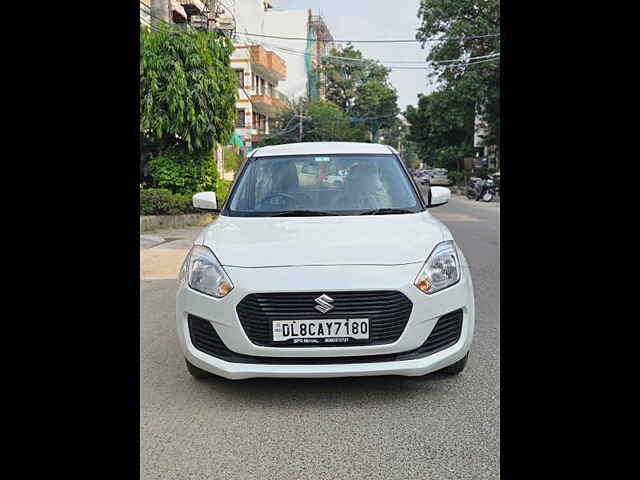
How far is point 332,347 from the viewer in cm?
323

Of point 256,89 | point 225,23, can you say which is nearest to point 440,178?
point 256,89

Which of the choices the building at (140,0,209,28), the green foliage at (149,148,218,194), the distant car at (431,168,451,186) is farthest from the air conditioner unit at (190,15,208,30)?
the distant car at (431,168,451,186)

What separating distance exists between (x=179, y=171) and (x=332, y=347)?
13.7m

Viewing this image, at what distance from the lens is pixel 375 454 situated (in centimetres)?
284

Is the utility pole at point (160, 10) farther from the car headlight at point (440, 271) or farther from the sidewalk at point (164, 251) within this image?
the car headlight at point (440, 271)

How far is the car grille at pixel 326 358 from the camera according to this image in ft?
10.7

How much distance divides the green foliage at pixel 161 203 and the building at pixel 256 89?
21.6 m

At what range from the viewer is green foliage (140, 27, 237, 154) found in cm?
1477

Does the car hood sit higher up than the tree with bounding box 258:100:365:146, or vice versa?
the tree with bounding box 258:100:365:146

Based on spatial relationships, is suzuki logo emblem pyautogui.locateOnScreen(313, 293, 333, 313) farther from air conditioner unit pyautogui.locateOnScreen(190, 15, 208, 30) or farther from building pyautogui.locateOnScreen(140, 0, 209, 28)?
air conditioner unit pyautogui.locateOnScreen(190, 15, 208, 30)

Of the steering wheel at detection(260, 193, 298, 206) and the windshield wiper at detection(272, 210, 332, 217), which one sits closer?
the windshield wiper at detection(272, 210, 332, 217)
